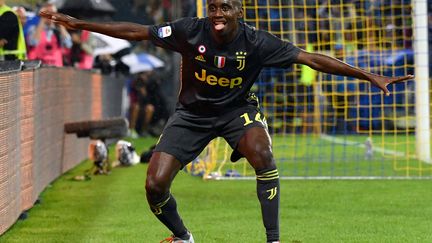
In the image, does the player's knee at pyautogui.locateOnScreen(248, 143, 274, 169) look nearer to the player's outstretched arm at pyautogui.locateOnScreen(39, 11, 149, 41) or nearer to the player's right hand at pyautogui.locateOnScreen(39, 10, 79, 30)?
the player's outstretched arm at pyautogui.locateOnScreen(39, 11, 149, 41)

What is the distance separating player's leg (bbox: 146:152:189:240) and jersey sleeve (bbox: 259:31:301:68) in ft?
3.24

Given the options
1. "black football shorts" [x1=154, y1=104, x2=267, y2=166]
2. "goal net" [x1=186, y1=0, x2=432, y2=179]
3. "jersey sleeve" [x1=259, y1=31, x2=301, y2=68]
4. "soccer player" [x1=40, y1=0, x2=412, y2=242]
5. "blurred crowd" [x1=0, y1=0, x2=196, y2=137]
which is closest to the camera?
"soccer player" [x1=40, y1=0, x2=412, y2=242]

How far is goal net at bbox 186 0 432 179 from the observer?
15531mm

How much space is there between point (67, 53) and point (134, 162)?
174 inches

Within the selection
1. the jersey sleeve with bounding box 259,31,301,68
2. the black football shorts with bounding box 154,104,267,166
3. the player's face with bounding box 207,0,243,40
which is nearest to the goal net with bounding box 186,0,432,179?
the black football shorts with bounding box 154,104,267,166

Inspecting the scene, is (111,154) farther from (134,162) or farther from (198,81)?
(198,81)

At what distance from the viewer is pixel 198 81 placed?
26.7ft

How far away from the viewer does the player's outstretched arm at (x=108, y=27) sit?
782 cm

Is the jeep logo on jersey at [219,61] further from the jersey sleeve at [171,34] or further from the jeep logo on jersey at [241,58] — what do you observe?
the jersey sleeve at [171,34]

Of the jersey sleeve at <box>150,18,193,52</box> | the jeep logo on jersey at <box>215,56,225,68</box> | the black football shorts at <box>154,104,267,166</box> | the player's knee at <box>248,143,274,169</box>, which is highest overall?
the jersey sleeve at <box>150,18,193,52</box>

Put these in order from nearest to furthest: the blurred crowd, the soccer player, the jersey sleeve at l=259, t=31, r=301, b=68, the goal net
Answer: the soccer player
the jersey sleeve at l=259, t=31, r=301, b=68
the goal net
the blurred crowd

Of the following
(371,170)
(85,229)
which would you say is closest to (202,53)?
(85,229)

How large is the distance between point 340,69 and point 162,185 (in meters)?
1.51

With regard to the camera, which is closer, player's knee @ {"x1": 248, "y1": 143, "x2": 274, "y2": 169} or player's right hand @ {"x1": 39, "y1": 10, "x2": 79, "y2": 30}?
player's right hand @ {"x1": 39, "y1": 10, "x2": 79, "y2": 30}
